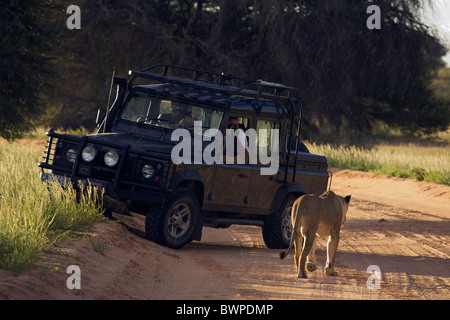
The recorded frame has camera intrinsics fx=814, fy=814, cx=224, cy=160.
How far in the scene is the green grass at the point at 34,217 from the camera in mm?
8164

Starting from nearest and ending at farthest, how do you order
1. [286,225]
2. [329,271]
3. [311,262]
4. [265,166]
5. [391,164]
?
[329,271]
[311,262]
[265,166]
[286,225]
[391,164]

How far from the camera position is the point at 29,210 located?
9625 millimetres

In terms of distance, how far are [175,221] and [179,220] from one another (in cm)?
6

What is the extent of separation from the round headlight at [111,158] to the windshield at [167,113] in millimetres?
1344

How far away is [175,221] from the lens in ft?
35.9

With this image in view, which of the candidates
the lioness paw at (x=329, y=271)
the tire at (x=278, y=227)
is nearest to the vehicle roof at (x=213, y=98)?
the tire at (x=278, y=227)

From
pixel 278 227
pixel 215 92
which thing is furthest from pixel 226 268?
pixel 215 92

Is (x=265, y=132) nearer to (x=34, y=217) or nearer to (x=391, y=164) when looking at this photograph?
(x=34, y=217)

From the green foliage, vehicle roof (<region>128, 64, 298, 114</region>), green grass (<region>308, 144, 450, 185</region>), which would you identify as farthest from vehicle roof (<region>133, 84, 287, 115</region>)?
the green foliage

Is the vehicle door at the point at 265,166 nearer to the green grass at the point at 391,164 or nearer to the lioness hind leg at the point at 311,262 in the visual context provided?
the lioness hind leg at the point at 311,262

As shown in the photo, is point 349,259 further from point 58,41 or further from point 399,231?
point 58,41

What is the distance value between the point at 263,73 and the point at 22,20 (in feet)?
48.3

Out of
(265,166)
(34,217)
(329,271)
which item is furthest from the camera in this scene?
(265,166)
